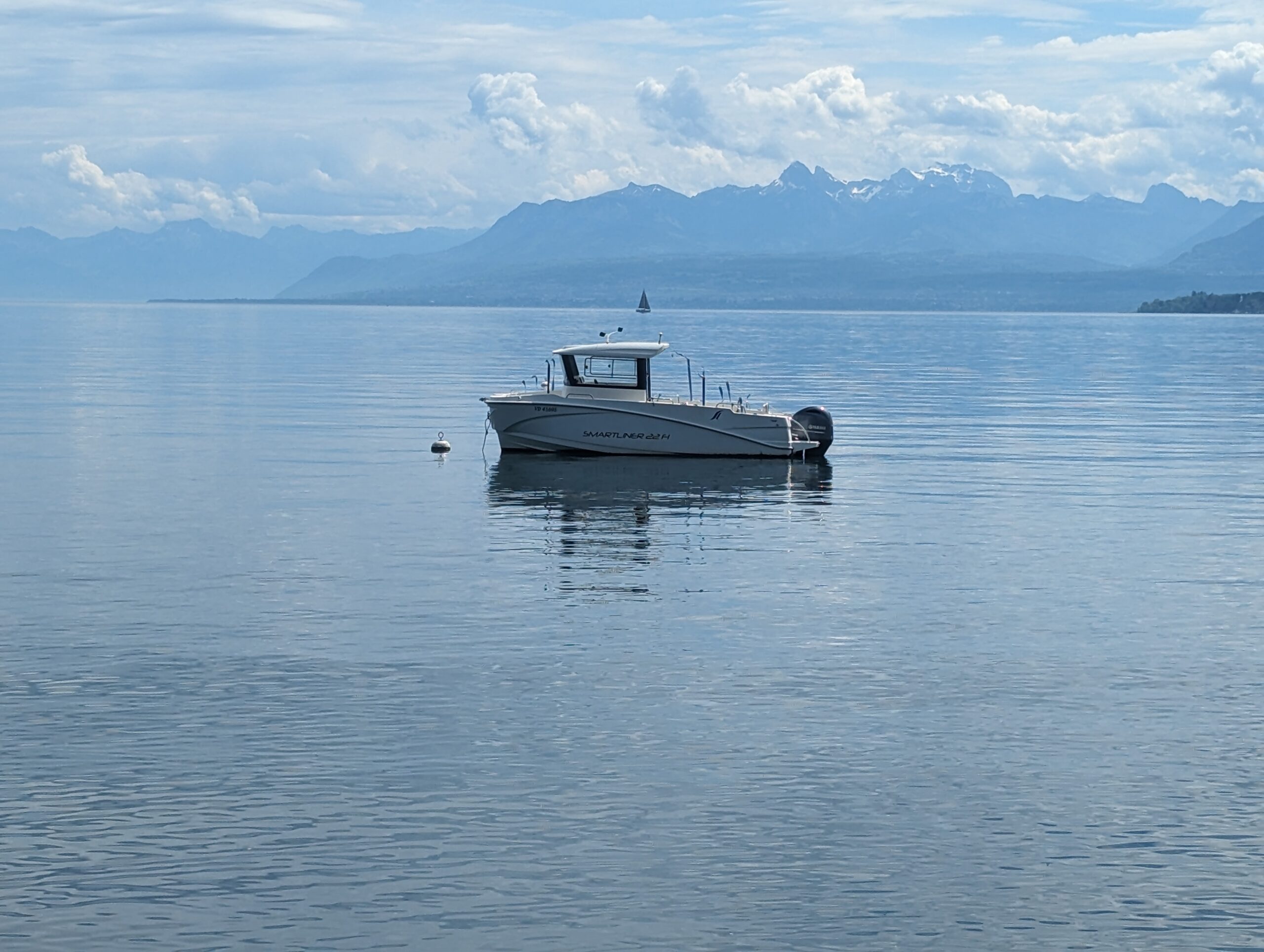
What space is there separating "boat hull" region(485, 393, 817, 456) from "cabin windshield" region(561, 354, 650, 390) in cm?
149

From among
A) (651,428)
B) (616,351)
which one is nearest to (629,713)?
(651,428)

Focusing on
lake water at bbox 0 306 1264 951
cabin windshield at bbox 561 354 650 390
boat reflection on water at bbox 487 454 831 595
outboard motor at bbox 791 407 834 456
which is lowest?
lake water at bbox 0 306 1264 951

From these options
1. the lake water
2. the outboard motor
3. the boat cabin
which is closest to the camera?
the lake water

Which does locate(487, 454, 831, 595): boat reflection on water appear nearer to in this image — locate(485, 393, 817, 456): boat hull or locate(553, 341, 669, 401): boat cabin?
locate(485, 393, 817, 456): boat hull

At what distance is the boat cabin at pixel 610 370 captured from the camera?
72250 millimetres

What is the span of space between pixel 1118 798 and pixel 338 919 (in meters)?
11.2

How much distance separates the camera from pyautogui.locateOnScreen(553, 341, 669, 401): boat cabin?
237 feet

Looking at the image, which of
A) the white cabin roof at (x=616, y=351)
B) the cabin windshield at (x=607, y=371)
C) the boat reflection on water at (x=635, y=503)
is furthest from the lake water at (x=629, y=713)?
the cabin windshield at (x=607, y=371)

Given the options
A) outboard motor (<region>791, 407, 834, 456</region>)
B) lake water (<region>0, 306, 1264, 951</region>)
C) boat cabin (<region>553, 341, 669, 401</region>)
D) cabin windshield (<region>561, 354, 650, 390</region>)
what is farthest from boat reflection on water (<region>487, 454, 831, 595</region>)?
cabin windshield (<region>561, 354, 650, 390</region>)

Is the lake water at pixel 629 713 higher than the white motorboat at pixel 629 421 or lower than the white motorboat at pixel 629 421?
lower

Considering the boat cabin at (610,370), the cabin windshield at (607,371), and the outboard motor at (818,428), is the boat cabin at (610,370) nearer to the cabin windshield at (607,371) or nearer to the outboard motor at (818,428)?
the cabin windshield at (607,371)

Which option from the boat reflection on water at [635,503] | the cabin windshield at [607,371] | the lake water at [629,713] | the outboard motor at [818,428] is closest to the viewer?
the lake water at [629,713]

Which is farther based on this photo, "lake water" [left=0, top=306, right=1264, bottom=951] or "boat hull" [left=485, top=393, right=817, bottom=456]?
"boat hull" [left=485, top=393, right=817, bottom=456]

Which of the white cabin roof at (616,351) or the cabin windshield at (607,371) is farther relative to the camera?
the cabin windshield at (607,371)
